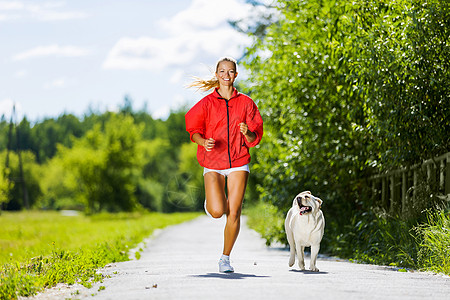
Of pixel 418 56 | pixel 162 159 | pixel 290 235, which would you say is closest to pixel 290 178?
pixel 418 56

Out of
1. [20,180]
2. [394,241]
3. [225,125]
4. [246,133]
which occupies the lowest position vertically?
[394,241]

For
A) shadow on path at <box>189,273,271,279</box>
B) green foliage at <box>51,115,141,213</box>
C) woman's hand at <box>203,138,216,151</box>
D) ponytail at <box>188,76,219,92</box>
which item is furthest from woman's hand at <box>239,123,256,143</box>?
→ green foliage at <box>51,115,141,213</box>

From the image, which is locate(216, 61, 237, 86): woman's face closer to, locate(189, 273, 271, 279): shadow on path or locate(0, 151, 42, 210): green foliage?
locate(189, 273, 271, 279): shadow on path

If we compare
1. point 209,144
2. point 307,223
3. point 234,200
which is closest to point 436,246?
point 307,223

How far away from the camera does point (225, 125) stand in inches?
317

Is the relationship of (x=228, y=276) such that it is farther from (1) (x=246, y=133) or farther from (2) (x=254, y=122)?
(2) (x=254, y=122)

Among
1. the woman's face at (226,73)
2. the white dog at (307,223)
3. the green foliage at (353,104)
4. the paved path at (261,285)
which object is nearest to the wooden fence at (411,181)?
the green foliage at (353,104)

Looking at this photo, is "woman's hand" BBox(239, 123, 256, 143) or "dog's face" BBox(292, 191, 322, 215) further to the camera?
"dog's face" BBox(292, 191, 322, 215)

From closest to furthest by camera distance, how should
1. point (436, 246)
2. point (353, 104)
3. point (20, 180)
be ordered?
point (436, 246) → point (353, 104) → point (20, 180)

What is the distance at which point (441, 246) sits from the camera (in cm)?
925

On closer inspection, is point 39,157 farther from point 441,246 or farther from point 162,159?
point 441,246

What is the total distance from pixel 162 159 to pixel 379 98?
279 ft

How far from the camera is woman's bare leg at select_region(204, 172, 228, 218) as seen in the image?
8.02 meters

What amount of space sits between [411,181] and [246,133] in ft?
24.4
